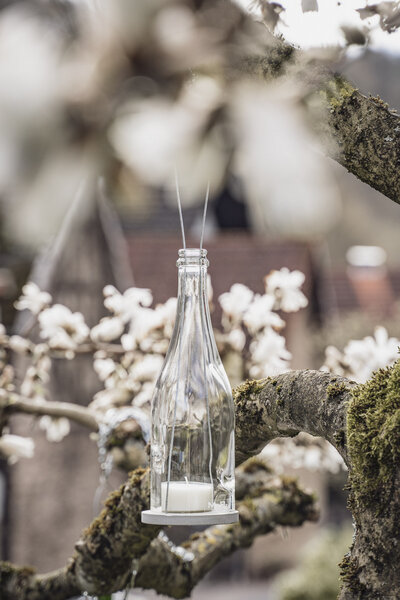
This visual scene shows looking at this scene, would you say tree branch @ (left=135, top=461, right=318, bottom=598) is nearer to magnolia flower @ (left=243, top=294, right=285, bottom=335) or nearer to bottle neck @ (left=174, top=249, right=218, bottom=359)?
magnolia flower @ (left=243, top=294, right=285, bottom=335)

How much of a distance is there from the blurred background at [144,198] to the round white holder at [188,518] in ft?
1.46

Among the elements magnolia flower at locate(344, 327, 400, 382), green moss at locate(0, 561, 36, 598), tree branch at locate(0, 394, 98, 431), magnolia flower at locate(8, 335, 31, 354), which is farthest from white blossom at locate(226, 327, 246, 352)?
green moss at locate(0, 561, 36, 598)

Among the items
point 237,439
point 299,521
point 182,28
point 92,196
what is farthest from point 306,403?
point 92,196

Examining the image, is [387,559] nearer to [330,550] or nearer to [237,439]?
[237,439]

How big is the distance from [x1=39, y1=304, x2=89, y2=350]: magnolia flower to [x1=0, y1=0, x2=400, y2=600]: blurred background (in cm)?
51

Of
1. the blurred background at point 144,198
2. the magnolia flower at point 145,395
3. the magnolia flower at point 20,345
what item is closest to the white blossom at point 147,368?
the magnolia flower at point 145,395

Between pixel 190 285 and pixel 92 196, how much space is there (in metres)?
4.26

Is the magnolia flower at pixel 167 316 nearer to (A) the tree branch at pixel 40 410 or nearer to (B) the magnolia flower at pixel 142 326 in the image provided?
(B) the magnolia flower at pixel 142 326

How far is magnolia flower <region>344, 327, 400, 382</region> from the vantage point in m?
1.81

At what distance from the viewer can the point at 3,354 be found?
1851 mm

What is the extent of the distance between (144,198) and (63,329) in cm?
544

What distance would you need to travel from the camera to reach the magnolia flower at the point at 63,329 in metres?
1.88

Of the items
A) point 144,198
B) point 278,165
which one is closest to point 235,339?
point 278,165

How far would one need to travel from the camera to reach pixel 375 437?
0.76 m
